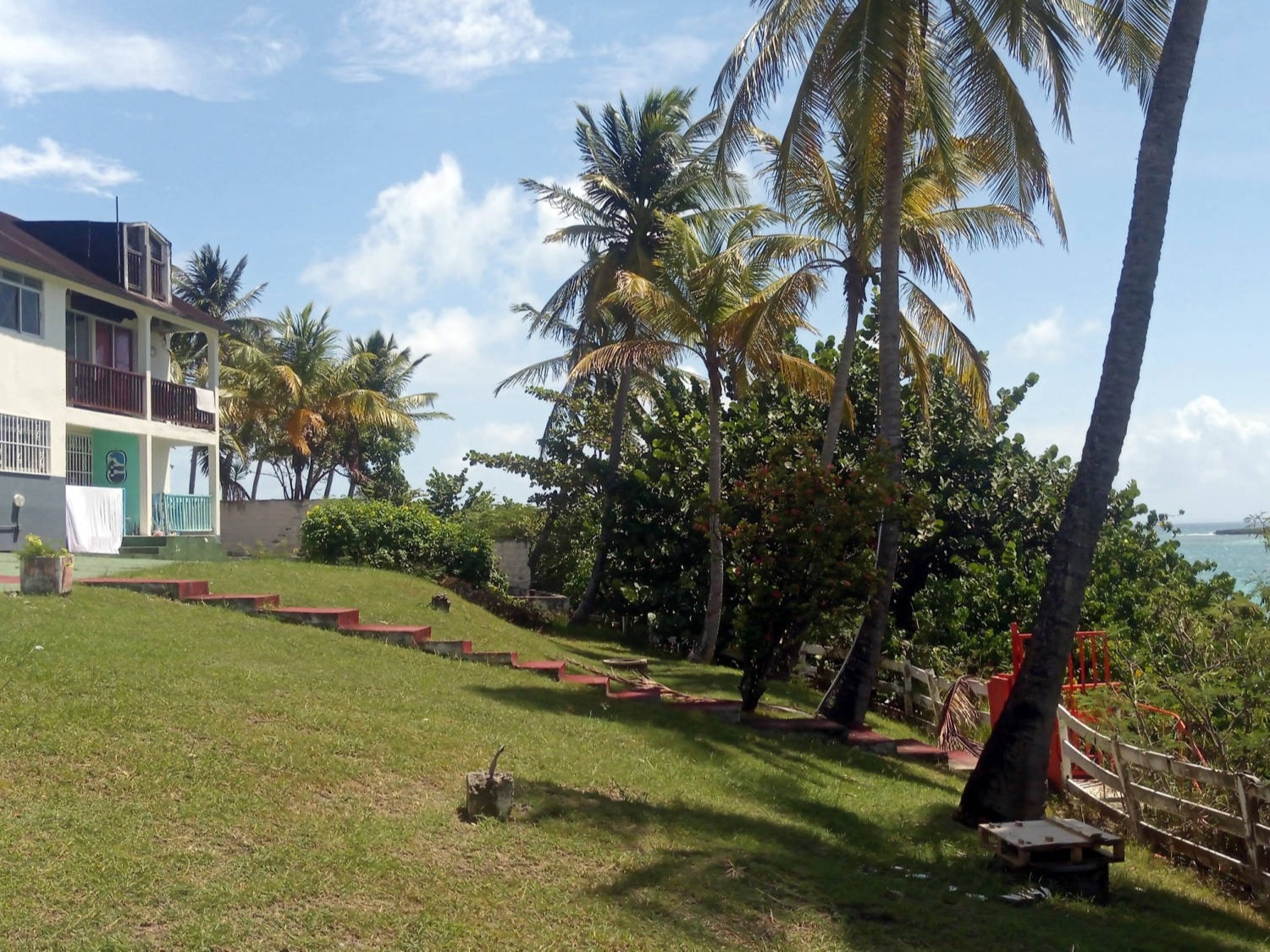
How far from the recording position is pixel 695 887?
23.8ft

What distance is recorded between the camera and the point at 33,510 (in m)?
19.9

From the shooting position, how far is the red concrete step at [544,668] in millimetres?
14930

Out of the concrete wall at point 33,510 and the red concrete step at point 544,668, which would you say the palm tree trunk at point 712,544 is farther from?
the concrete wall at point 33,510

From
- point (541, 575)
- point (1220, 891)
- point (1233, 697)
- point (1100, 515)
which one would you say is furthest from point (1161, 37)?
point (541, 575)

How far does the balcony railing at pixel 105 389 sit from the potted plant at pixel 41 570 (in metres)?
9.62

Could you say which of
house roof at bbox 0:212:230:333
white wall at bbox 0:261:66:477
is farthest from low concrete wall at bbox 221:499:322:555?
white wall at bbox 0:261:66:477

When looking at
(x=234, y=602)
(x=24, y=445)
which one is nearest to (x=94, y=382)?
(x=24, y=445)

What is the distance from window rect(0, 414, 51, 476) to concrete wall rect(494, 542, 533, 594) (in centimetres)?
1235

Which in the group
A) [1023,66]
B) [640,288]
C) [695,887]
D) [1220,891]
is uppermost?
[1023,66]

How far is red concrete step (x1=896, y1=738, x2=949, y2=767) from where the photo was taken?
1449 cm

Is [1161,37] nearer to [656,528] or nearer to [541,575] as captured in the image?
[656,528]

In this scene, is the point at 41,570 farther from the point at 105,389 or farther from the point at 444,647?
the point at 105,389

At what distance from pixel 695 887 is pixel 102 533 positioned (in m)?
Result: 17.9

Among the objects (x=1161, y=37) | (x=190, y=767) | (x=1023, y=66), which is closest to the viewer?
(x=190, y=767)
